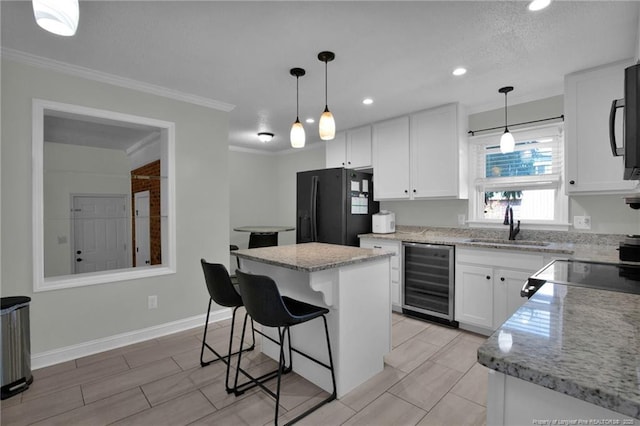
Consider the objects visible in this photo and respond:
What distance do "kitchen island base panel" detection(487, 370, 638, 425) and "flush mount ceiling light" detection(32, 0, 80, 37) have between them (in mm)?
1821

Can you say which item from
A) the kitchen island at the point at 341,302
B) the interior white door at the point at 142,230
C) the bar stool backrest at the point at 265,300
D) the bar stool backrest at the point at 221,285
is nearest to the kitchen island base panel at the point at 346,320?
the kitchen island at the point at 341,302

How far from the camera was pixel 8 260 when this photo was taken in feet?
7.61

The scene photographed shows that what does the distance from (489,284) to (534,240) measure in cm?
73

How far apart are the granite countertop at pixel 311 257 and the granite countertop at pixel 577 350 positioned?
3.54 ft

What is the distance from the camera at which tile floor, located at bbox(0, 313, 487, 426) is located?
1.82 meters

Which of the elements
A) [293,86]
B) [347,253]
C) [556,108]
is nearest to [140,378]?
Answer: [347,253]

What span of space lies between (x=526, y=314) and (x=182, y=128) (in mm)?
3326

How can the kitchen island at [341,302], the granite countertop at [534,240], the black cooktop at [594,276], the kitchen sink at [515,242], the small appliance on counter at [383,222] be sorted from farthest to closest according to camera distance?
the small appliance on counter at [383,222] < the kitchen sink at [515,242] < the granite countertop at [534,240] < the kitchen island at [341,302] < the black cooktop at [594,276]

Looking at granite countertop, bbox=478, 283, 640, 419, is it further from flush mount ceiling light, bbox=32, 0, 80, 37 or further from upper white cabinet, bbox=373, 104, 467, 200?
upper white cabinet, bbox=373, 104, 467, 200

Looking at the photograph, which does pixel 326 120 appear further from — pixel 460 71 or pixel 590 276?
pixel 590 276

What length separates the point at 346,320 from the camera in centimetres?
205

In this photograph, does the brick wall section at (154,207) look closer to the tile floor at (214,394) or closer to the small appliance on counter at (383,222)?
the tile floor at (214,394)

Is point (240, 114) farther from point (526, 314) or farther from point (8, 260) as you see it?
point (526, 314)

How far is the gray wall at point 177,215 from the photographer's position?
2348 mm
